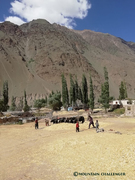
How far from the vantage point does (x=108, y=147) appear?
1095cm

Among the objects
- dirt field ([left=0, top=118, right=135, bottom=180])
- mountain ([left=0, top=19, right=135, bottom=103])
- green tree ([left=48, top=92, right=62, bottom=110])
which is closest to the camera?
dirt field ([left=0, top=118, right=135, bottom=180])

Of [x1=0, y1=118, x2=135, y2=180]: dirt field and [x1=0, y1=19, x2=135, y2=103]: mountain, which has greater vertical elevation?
[x1=0, y1=19, x2=135, y2=103]: mountain

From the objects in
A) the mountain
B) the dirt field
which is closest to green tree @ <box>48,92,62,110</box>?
the mountain

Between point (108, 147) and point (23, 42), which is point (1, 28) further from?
point (108, 147)

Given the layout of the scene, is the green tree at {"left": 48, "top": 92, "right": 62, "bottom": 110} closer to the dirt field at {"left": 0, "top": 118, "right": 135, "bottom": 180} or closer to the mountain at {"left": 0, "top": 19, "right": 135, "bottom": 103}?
the mountain at {"left": 0, "top": 19, "right": 135, "bottom": 103}

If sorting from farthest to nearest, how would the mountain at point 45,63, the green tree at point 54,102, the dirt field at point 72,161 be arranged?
the mountain at point 45,63
the green tree at point 54,102
the dirt field at point 72,161

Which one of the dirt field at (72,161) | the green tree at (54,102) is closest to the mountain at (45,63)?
the green tree at (54,102)

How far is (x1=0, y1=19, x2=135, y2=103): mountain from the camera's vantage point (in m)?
115

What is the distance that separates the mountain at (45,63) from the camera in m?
115

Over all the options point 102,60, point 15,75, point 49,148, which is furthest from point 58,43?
point 49,148

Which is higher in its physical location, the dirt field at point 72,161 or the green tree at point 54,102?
the green tree at point 54,102


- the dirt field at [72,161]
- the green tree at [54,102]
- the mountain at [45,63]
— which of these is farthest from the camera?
the mountain at [45,63]

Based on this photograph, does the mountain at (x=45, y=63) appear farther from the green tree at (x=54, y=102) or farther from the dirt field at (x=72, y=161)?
the dirt field at (x=72, y=161)

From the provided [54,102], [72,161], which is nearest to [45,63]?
[54,102]
